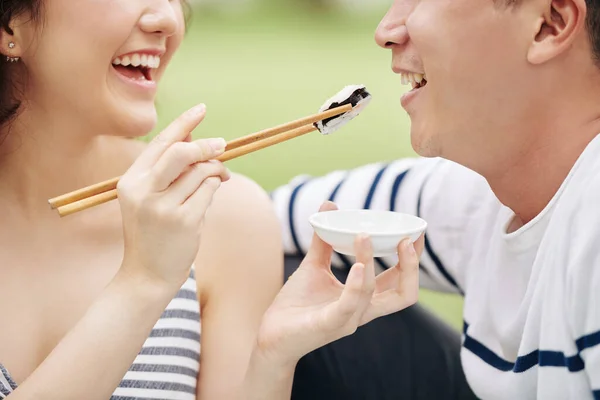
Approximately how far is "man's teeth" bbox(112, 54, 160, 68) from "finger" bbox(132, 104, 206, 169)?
0.67 feet

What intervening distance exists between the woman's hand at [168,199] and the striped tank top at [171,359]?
0.23 meters

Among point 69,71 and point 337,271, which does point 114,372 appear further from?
point 337,271

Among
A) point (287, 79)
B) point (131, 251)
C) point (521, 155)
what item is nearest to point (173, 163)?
point (131, 251)

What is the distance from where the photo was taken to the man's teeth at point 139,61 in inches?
48.7

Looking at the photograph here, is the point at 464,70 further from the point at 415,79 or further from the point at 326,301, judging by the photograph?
the point at 326,301

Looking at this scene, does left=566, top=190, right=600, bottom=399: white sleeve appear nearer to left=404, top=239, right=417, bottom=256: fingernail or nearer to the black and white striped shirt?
the black and white striped shirt

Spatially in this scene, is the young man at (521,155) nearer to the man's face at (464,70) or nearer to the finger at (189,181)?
the man's face at (464,70)

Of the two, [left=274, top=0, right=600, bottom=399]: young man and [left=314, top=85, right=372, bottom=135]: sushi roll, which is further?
[left=314, top=85, right=372, bottom=135]: sushi roll

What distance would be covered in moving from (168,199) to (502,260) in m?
0.59

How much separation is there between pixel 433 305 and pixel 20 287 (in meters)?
1.72

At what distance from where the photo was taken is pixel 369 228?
4.15 ft

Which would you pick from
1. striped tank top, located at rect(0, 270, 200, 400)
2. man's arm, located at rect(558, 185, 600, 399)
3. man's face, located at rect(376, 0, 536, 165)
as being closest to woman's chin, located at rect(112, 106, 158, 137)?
striped tank top, located at rect(0, 270, 200, 400)

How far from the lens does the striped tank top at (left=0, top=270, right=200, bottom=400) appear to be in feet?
4.16

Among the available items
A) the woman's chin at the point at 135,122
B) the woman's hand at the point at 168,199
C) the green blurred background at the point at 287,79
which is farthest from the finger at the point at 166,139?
the green blurred background at the point at 287,79
